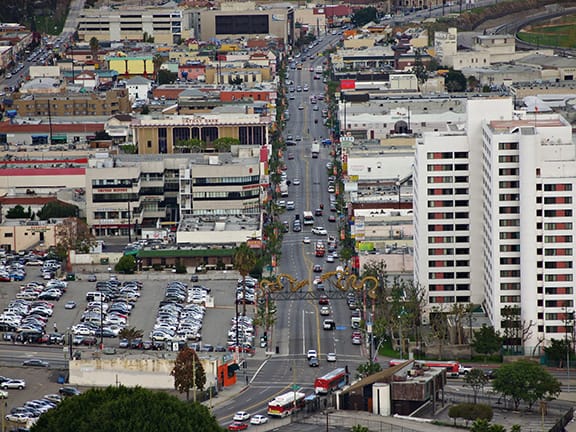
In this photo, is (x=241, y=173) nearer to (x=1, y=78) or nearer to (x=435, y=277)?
A: (x=435, y=277)

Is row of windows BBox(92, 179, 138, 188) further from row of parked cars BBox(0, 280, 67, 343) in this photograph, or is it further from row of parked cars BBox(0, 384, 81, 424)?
row of parked cars BBox(0, 384, 81, 424)

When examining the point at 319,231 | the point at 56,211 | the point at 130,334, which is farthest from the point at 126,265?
the point at 130,334

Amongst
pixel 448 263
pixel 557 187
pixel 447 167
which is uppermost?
pixel 447 167

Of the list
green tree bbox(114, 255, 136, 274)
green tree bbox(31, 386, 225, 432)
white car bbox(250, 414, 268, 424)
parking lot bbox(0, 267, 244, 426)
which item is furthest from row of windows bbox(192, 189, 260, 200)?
green tree bbox(31, 386, 225, 432)

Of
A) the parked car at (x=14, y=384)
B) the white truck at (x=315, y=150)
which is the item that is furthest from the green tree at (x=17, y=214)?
the parked car at (x=14, y=384)

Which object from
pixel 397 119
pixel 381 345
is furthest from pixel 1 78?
pixel 381 345

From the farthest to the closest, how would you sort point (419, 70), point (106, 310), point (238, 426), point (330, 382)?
point (419, 70), point (106, 310), point (330, 382), point (238, 426)

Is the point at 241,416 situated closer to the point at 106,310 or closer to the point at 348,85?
the point at 106,310
